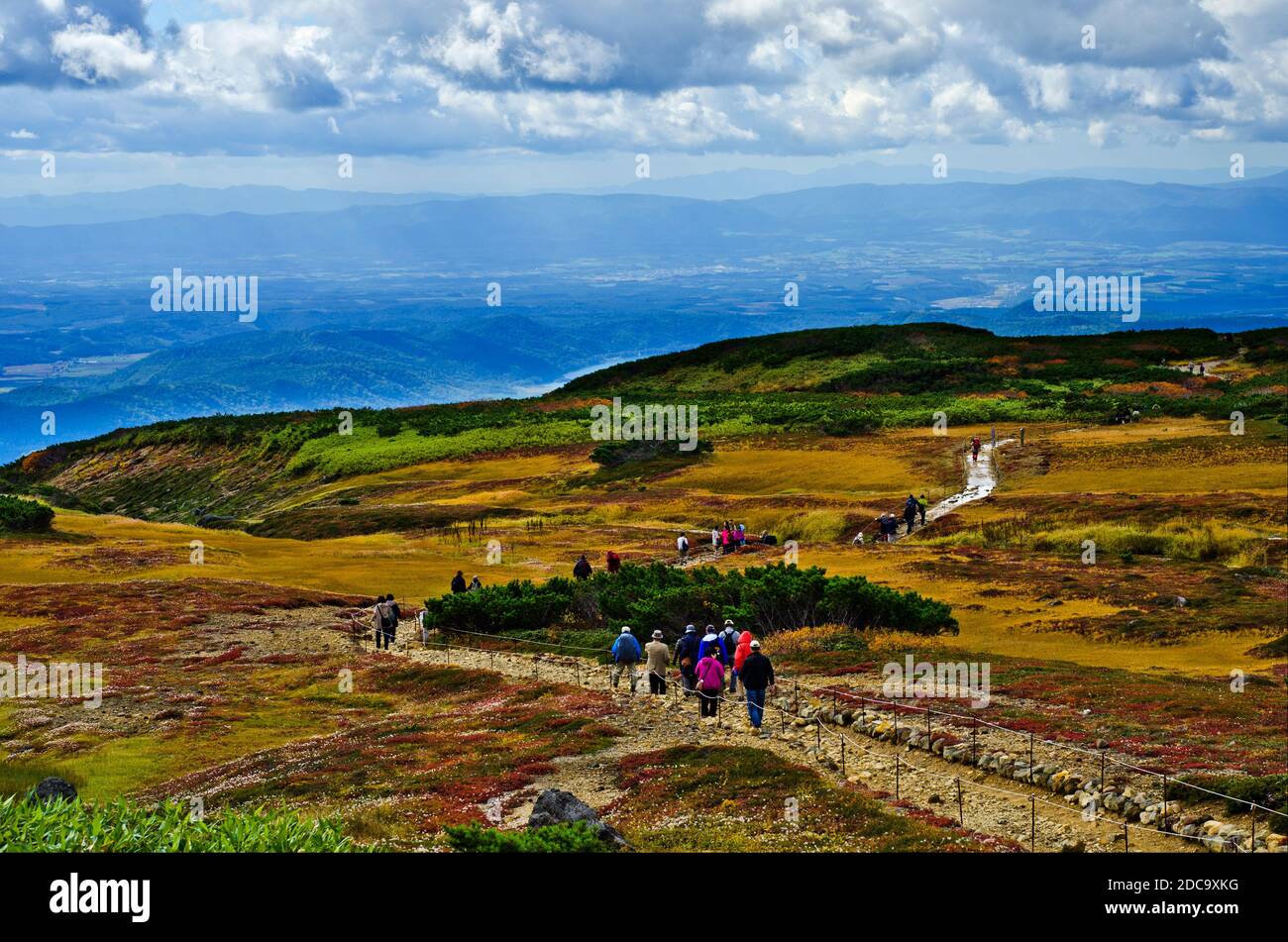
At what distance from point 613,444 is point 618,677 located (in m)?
65.2

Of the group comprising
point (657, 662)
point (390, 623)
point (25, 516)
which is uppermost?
point (25, 516)

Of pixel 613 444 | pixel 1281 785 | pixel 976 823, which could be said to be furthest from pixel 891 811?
pixel 613 444

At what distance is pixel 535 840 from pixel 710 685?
12833 mm

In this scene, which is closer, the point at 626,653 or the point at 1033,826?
the point at 1033,826

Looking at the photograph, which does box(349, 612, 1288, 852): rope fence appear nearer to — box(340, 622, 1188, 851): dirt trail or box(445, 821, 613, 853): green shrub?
box(340, 622, 1188, 851): dirt trail

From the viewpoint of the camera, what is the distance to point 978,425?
317ft

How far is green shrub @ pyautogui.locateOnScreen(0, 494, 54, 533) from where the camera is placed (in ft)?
226

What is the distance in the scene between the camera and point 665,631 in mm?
37094

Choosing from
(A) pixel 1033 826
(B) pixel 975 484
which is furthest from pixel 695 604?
(B) pixel 975 484

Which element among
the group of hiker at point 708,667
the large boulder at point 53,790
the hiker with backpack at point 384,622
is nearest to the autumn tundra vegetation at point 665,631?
the large boulder at point 53,790

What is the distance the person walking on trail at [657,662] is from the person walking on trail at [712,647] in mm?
847

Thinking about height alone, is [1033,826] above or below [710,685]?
below

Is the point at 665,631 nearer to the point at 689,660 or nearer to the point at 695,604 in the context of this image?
the point at 695,604
